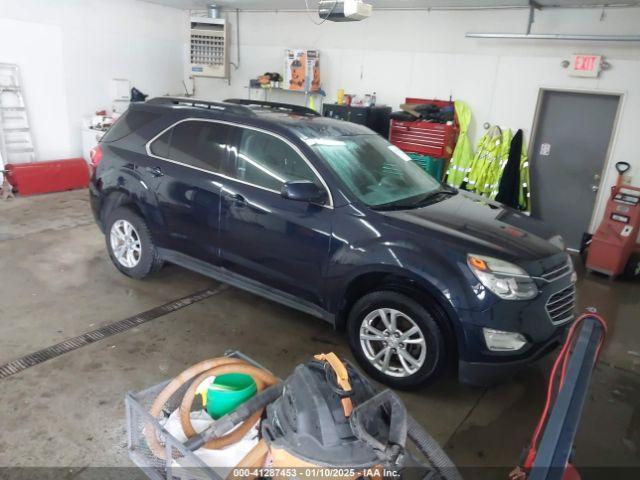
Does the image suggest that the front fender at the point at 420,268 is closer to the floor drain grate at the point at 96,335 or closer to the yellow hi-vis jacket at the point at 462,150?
the floor drain grate at the point at 96,335

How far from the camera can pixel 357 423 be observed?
1614 mm

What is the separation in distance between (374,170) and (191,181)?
138cm

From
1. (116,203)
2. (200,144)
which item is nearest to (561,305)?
(200,144)

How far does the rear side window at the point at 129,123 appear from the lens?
13.2ft

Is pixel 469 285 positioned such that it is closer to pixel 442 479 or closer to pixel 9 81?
pixel 442 479

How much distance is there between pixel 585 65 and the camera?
5.64m

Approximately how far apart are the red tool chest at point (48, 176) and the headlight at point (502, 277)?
6.65 metres

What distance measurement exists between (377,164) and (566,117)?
376 centimetres

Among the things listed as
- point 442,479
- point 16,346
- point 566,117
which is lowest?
point 16,346

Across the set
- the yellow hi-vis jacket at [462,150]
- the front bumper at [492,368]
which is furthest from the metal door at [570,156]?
the front bumper at [492,368]

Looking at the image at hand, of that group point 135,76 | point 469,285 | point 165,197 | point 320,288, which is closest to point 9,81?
point 135,76

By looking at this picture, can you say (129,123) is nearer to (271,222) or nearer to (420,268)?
(271,222)

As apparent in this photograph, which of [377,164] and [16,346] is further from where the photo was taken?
[377,164]

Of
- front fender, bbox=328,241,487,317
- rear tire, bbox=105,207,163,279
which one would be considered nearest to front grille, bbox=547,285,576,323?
front fender, bbox=328,241,487,317
